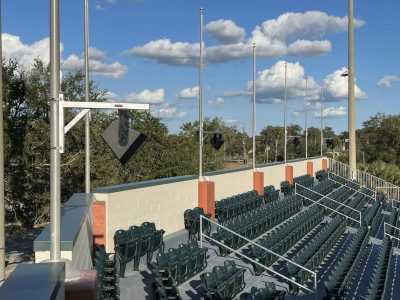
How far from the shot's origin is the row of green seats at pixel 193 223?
14672 mm

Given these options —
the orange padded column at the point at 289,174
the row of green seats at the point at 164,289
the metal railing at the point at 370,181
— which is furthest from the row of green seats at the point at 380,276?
the metal railing at the point at 370,181

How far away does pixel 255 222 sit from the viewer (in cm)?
1631

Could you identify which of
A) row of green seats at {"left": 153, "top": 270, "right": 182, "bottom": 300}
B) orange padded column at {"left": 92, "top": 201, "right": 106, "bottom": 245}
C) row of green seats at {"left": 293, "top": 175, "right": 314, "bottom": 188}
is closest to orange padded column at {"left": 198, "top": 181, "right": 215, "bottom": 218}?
orange padded column at {"left": 92, "top": 201, "right": 106, "bottom": 245}

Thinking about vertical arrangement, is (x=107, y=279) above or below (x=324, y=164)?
below

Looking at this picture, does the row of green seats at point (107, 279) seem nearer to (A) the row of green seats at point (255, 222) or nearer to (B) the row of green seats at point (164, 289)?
(B) the row of green seats at point (164, 289)

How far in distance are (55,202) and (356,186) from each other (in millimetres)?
32190

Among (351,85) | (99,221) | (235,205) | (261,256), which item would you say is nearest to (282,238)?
(261,256)

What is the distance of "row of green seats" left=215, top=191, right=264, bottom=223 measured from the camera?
17391 mm

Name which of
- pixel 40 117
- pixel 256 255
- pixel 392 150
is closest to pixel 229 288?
pixel 256 255

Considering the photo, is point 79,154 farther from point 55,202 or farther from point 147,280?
point 55,202

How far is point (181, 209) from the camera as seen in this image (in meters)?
15.8

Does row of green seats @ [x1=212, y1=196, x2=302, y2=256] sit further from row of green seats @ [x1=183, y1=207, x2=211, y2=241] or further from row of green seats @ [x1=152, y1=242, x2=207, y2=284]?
row of green seats @ [x1=152, y1=242, x2=207, y2=284]

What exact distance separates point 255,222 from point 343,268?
3.54 m

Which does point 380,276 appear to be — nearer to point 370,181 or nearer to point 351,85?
point 370,181
